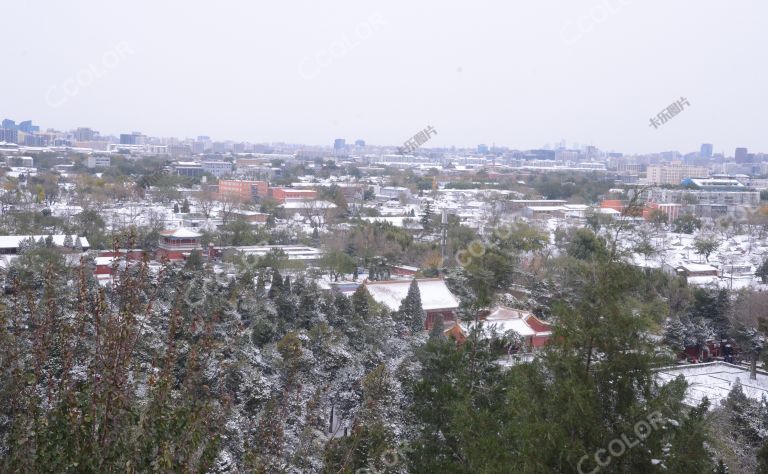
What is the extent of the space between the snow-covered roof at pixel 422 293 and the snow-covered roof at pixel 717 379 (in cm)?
293

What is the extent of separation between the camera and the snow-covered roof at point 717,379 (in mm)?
6484

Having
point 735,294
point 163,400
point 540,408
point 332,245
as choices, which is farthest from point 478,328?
point 332,245

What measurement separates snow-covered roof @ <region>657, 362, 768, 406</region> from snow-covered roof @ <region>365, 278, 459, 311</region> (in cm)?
293

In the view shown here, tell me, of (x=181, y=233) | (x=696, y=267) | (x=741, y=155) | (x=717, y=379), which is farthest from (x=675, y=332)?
(x=741, y=155)

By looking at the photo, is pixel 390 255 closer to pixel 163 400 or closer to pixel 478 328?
pixel 478 328

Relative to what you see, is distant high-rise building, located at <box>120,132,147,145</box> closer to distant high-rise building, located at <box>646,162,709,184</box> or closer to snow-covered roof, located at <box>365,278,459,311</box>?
distant high-rise building, located at <box>646,162,709,184</box>

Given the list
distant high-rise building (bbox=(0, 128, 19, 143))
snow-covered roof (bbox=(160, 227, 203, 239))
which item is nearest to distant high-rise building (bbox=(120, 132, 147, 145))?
distant high-rise building (bbox=(0, 128, 19, 143))

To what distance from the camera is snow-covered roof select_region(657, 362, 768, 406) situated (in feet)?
21.3

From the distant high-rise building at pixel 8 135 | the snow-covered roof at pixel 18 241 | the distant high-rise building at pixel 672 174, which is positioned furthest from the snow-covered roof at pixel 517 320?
the distant high-rise building at pixel 8 135

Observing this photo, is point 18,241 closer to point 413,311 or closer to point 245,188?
point 413,311

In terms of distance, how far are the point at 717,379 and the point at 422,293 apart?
3563mm

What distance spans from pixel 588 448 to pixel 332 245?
432 inches

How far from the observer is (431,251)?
12734 millimetres

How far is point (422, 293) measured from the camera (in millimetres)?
9266
